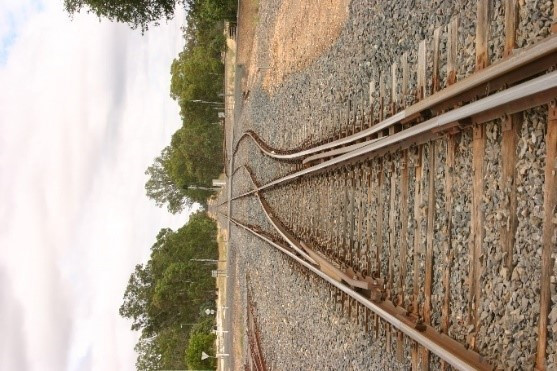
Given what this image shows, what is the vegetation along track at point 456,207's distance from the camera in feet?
14.5

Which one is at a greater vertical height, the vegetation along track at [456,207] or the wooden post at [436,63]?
the wooden post at [436,63]

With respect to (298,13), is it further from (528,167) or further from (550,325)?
(550,325)

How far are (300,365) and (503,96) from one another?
790cm

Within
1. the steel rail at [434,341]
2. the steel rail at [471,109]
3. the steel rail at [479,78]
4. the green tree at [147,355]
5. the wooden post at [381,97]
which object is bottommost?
the green tree at [147,355]

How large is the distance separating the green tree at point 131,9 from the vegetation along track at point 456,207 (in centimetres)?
2214

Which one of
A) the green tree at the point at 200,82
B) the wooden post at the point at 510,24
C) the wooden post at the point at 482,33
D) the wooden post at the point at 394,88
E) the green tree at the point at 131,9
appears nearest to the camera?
the wooden post at the point at 510,24

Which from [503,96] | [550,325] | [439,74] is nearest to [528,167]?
[503,96]

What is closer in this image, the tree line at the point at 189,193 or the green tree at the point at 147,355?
the tree line at the point at 189,193

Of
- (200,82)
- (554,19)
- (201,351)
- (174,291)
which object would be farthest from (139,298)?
(554,19)

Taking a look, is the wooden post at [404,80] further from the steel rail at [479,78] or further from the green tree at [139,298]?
the green tree at [139,298]

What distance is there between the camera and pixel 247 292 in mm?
18391

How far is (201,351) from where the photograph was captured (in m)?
32.0

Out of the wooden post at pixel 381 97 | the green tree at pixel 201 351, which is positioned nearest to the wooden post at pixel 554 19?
the wooden post at pixel 381 97

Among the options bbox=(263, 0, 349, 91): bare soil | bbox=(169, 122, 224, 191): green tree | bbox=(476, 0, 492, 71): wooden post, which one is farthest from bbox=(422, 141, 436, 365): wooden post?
bbox=(169, 122, 224, 191): green tree
